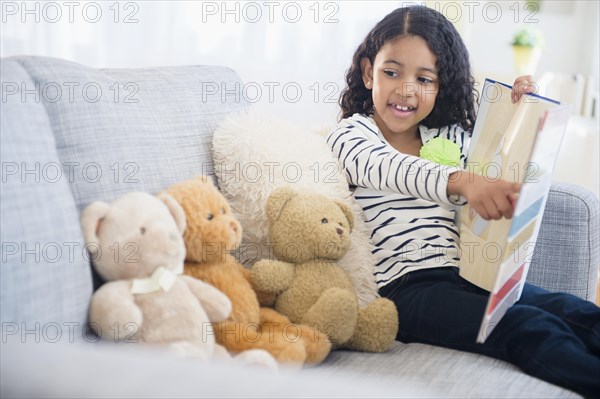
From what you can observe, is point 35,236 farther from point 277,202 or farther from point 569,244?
point 569,244

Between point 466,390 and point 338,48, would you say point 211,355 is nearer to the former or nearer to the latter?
point 466,390

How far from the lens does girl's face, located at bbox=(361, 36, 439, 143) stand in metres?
1.60

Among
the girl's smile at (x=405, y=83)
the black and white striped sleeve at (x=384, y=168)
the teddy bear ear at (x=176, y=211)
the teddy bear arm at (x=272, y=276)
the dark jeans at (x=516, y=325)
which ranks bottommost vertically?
the dark jeans at (x=516, y=325)

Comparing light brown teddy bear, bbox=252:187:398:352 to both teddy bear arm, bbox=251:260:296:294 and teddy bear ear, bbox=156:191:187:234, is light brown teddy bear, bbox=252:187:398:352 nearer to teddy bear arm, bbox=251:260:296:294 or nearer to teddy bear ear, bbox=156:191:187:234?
teddy bear arm, bbox=251:260:296:294

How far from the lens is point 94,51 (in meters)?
2.50

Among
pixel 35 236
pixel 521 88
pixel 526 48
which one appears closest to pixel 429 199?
Result: pixel 521 88

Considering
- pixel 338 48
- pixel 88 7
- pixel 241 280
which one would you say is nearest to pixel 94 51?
pixel 88 7

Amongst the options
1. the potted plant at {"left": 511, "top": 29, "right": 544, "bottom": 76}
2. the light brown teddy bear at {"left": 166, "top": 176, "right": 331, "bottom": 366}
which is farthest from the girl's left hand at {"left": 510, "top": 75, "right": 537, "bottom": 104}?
the potted plant at {"left": 511, "top": 29, "right": 544, "bottom": 76}

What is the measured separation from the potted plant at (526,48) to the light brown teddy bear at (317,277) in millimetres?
2652

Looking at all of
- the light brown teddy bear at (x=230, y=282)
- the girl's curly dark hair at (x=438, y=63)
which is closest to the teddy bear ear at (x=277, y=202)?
the light brown teddy bear at (x=230, y=282)

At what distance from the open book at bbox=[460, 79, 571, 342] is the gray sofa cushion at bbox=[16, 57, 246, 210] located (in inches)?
19.6

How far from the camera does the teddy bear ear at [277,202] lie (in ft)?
4.24

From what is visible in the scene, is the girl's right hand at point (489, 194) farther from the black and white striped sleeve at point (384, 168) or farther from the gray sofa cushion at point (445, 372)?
the gray sofa cushion at point (445, 372)

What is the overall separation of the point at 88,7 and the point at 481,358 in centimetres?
175
